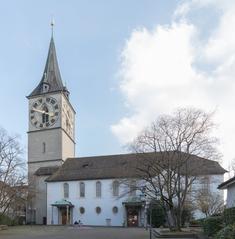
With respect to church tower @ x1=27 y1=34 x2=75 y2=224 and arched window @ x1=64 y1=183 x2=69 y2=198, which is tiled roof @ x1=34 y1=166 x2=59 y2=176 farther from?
arched window @ x1=64 y1=183 x2=69 y2=198

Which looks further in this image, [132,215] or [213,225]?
[132,215]

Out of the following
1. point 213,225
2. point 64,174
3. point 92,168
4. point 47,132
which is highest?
point 47,132

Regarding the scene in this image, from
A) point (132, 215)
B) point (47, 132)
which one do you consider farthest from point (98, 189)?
point (47, 132)

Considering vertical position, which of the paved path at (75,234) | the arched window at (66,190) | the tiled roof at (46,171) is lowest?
the paved path at (75,234)

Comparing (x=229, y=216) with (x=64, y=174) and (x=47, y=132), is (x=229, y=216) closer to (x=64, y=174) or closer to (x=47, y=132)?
(x=64, y=174)

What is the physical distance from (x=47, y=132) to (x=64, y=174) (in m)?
9.79

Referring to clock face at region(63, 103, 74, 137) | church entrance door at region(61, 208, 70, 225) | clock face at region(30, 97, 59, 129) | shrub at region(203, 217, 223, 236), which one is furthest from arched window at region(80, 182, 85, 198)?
shrub at region(203, 217, 223, 236)

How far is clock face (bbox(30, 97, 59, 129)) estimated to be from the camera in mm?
88312

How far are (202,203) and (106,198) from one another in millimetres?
21979

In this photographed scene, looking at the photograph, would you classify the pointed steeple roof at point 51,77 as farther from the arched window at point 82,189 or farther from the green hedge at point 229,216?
the green hedge at point 229,216

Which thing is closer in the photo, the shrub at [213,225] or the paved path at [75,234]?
the shrub at [213,225]

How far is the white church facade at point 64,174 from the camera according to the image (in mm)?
76062

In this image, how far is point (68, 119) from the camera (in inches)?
Answer: 3622

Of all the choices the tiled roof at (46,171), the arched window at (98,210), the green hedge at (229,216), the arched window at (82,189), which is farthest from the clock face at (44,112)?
the green hedge at (229,216)
